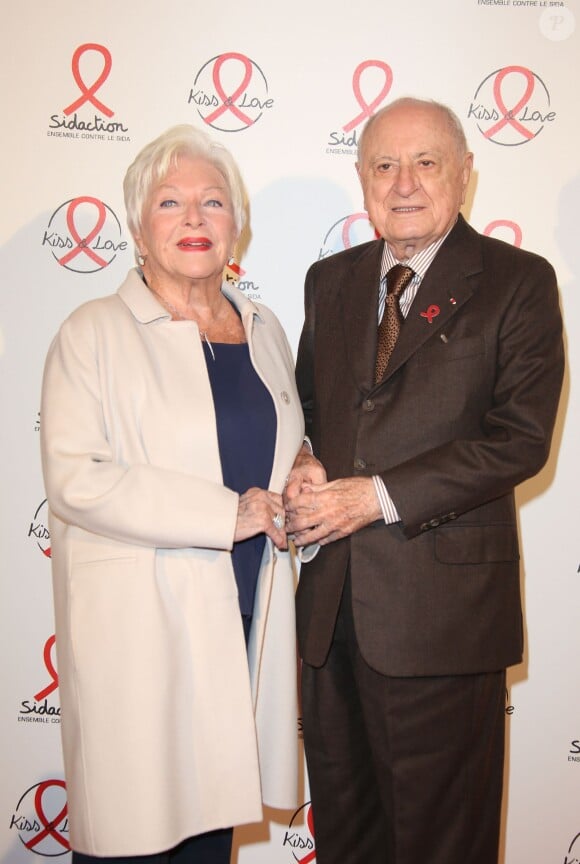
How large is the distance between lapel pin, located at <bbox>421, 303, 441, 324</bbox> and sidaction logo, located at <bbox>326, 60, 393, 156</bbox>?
1.13 meters

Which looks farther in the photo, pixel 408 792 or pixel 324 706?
pixel 324 706

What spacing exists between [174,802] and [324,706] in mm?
482

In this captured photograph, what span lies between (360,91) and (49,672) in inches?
92.2

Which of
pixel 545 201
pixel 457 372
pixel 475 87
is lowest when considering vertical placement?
pixel 457 372

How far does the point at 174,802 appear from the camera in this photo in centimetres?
211

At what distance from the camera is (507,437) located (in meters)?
2.14

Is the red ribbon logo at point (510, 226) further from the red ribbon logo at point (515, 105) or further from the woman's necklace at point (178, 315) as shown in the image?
the woman's necklace at point (178, 315)

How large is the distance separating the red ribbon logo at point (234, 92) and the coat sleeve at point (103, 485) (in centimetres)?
136

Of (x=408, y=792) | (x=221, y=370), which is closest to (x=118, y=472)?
(x=221, y=370)

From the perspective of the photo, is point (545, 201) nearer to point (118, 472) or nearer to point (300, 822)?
point (118, 472)

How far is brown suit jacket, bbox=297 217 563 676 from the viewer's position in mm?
2127

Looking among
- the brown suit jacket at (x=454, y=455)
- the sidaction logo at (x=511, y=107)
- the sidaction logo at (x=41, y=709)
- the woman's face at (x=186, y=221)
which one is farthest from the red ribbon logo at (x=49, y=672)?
the sidaction logo at (x=511, y=107)

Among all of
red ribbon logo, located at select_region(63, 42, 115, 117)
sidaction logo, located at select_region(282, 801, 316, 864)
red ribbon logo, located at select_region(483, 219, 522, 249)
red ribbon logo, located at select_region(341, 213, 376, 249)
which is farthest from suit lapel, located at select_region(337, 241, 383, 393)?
sidaction logo, located at select_region(282, 801, 316, 864)

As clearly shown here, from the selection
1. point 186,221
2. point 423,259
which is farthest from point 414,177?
point 186,221
